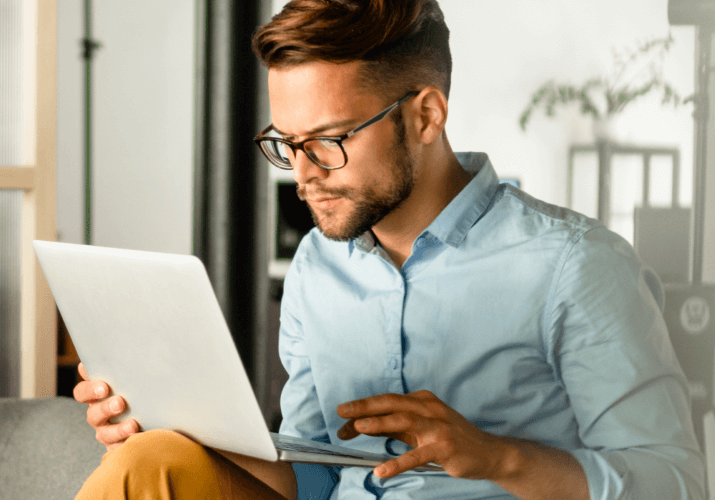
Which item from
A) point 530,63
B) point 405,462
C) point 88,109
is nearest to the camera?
point 405,462

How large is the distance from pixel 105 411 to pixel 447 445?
1.59ft

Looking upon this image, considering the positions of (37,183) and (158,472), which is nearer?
(158,472)

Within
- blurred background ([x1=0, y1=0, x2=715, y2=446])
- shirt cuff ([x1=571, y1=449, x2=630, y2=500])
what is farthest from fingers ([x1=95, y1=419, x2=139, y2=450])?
blurred background ([x1=0, y1=0, x2=715, y2=446])

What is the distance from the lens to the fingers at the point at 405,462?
0.71 metres

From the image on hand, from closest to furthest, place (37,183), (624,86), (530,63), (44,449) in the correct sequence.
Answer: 1. (44,449)
2. (37,183)
3. (624,86)
4. (530,63)

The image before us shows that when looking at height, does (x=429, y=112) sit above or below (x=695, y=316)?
above

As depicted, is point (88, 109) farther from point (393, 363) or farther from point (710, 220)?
point (393, 363)

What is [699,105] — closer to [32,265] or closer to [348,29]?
[348,29]

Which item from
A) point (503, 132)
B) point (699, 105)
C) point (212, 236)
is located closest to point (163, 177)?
point (503, 132)

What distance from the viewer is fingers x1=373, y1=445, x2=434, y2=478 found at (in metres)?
0.71

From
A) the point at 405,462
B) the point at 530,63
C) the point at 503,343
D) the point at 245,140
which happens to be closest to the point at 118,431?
the point at 405,462

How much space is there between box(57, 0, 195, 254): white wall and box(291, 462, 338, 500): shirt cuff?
3.06m

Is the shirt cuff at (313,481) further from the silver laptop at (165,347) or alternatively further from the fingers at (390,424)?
the fingers at (390,424)

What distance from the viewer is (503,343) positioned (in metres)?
1.00
